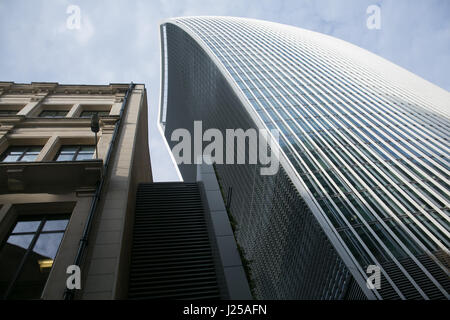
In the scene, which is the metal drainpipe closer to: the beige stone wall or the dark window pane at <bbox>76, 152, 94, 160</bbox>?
the beige stone wall

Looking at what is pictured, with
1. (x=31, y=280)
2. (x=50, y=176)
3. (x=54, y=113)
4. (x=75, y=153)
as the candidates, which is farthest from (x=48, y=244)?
Result: (x=54, y=113)

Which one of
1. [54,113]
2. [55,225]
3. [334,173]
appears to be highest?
[334,173]

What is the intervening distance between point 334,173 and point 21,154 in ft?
86.7

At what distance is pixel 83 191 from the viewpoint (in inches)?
351

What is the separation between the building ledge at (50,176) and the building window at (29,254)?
1072 millimetres

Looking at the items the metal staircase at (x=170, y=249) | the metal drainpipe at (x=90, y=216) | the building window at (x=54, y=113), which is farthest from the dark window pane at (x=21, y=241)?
the building window at (x=54, y=113)

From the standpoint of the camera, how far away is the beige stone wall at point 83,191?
6.83 metres

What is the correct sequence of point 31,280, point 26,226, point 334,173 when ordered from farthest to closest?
point 334,173
point 26,226
point 31,280

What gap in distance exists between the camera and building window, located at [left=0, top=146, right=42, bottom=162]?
36.6 ft

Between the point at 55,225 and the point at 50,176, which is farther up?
the point at 50,176

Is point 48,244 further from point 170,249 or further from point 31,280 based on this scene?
point 170,249

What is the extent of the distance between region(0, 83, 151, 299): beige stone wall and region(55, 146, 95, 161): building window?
0.26 m

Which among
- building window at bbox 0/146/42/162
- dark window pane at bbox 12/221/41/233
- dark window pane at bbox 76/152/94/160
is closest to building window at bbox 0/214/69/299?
dark window pane at bbox 12/221/41/233
